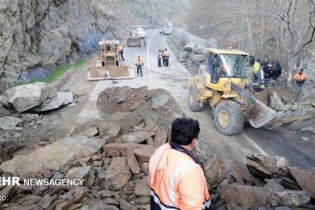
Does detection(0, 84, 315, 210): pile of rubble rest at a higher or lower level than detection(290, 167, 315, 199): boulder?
lower

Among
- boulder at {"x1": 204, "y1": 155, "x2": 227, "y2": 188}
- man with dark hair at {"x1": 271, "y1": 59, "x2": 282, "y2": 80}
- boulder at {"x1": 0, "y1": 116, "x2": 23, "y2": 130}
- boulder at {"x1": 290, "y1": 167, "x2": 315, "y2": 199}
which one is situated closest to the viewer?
boulder at {"x1": 290, "y1": 167, "x2": 315, "y2": 199}

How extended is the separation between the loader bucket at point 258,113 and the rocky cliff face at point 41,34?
11476mm

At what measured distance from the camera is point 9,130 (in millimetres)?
10414

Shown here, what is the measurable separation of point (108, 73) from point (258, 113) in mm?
12299

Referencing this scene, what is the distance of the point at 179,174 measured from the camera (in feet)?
8.45

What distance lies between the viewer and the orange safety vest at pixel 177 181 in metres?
2.55

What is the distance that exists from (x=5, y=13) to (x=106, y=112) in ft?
27.6

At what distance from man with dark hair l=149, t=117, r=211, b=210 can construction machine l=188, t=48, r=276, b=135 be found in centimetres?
624

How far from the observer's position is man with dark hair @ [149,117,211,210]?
2551mm

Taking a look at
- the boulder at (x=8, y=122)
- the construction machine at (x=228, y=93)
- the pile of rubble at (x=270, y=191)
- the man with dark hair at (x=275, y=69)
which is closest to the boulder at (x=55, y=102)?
the boulder at (x=8, y=122)

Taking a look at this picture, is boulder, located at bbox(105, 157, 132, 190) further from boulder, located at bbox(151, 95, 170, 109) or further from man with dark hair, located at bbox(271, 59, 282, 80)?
man with dark hair, located at bbox(271, 59, 282, 80)

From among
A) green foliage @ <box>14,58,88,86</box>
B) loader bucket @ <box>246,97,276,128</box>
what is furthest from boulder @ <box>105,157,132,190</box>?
green foliage @ <box>14,58,88,86</box>

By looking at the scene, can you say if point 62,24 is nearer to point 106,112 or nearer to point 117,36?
point 106,112

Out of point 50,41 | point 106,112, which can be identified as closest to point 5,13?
point 50,41
